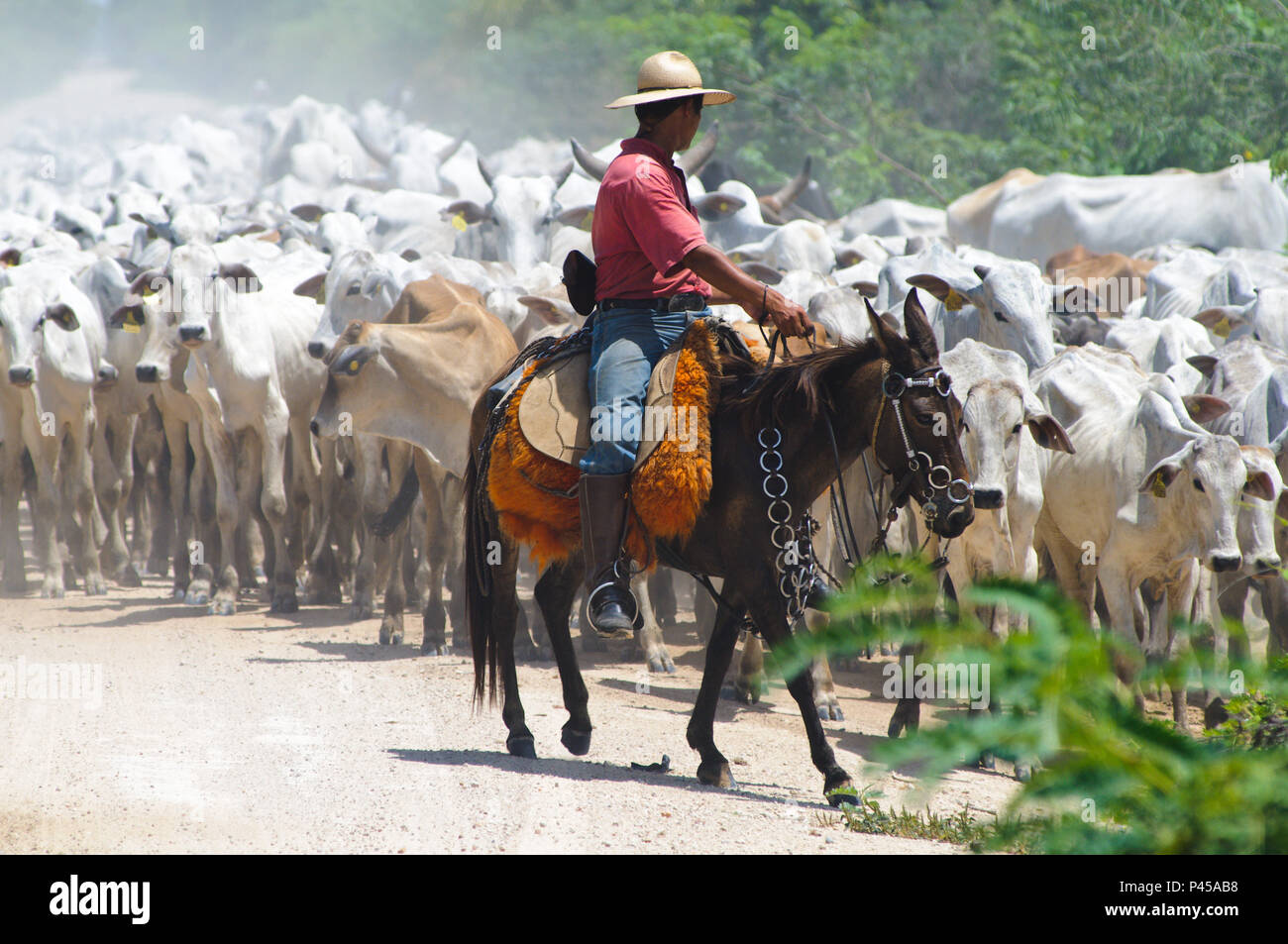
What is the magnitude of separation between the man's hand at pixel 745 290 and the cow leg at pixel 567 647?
1394mm

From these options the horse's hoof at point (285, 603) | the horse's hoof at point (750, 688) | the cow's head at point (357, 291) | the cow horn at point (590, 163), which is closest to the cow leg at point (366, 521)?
the horse's hoof at point (285, 603)

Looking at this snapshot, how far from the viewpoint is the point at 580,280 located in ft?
19.7

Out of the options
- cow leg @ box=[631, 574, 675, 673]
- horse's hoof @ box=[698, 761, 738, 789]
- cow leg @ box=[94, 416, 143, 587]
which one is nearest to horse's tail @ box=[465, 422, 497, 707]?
horse's hoof @ box=[698, 761, 738, 789]

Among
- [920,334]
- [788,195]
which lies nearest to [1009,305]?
[920,334]

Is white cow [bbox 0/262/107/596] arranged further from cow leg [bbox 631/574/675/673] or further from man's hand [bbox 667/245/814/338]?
man's hand [bbox 667/245/814/338]

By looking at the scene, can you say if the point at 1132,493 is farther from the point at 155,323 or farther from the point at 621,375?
the point at 155,323

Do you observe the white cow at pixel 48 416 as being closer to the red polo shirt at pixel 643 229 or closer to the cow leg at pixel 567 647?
the cow leg at pixel 567 647

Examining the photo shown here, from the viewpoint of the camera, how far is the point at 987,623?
24.4 feet

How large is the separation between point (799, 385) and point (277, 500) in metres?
5.92

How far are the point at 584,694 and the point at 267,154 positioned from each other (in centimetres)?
3903

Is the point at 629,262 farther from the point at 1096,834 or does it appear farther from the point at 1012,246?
the point at 1012,246

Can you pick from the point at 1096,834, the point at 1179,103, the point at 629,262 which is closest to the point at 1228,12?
the point at 1179,103

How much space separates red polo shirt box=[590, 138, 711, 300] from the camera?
5.41 m

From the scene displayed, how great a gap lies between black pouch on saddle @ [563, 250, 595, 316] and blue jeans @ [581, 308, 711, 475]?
224 millimetres
